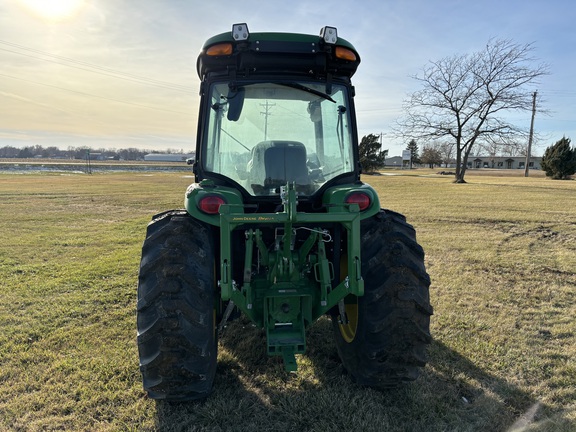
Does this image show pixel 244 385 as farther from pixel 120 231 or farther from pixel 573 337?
pixel 120 231

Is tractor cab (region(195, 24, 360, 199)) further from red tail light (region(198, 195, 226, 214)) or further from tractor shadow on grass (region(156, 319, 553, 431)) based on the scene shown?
tractor shadow on grass (region(156, 319, 553, 431))

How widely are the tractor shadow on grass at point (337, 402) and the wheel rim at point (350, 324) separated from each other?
0.32m

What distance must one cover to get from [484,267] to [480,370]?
3602 mm

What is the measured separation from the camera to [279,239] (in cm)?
301

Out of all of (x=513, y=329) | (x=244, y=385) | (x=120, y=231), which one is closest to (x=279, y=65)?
(x=244, y=385)

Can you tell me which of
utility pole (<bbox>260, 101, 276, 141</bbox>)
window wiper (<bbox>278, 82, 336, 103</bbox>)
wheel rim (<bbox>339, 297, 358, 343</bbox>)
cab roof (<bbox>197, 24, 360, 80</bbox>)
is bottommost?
wheel rim (<bbox>339, 297, 358, 343</bbox>)

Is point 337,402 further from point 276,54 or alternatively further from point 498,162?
point 498,162

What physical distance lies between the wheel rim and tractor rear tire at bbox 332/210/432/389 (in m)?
0.24

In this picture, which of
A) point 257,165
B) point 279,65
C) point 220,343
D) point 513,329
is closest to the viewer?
point 279,65

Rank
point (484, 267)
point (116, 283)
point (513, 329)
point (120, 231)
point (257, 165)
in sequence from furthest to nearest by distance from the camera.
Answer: point (120, 231) < point (484, 267) < point (116, 283) < point (513, 329) < point (257, 165)

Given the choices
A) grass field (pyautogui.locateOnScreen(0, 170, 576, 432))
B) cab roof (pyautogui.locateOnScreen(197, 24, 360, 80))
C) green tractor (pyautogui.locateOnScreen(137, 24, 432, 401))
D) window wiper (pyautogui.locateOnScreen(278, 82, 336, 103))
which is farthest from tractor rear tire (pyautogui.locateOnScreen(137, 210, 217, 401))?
window wiper (pyautogui.locateOnScreen(278, 82, 336, 103))

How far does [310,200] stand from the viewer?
10.8ft

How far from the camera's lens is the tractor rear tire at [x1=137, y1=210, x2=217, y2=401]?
252 cm

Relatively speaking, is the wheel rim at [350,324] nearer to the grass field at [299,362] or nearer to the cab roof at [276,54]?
the grass field at [299,362]
